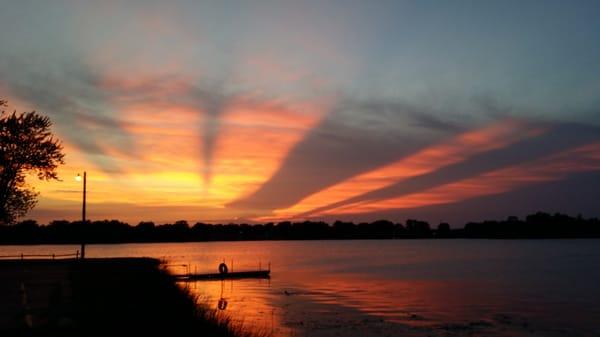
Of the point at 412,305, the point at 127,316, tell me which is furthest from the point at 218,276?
the point at 127,316

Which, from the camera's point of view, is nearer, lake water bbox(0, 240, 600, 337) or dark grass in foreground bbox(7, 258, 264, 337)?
dark grass in foreground bbox(7, 258, 264, 337)

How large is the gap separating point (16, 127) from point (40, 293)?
20346 mm

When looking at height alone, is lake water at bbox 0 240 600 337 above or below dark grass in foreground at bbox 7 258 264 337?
below

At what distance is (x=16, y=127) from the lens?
45.3m

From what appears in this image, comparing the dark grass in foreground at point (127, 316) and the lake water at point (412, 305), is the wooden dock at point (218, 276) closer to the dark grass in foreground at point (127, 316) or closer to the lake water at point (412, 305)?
the lake water at point (412, 305)

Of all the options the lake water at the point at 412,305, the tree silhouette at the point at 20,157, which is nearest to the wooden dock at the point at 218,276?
the lake water at the point at 412,305

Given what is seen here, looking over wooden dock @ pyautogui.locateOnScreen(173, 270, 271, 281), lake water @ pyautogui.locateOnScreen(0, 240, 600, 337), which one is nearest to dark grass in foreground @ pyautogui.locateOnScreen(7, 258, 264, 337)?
lake water @ pyautogui.locateOnScreen(0, 240, 600, 337)

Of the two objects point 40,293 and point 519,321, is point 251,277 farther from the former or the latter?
point 40,293

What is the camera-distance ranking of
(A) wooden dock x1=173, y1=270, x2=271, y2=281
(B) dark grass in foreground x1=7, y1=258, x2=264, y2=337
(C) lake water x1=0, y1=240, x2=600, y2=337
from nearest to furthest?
(B) dark grass in foreground x1=7, y1=258, x2=264, y2=337 < (C) lake water x1=0, y1=240, x2=600, y2=337 < (A) wooden dock x1=173, y1=270, x2=271, y2=281

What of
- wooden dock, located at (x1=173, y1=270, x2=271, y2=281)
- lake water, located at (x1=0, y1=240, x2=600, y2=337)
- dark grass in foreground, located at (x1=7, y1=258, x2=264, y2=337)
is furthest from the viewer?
wooden dock, located at (x1=173, y1=270, x2=271, y2=281)

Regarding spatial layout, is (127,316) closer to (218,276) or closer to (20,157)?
(20,157)

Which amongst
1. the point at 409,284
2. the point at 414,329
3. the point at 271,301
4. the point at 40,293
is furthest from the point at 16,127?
the point at 409,284

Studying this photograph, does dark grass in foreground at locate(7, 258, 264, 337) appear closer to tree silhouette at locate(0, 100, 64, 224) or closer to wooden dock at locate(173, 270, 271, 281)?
tree silhouette at locate(0, 100, 64, 224)

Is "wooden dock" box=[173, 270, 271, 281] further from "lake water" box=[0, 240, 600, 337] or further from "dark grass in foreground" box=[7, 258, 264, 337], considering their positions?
"dark grass in foreground" box=[7, 258, 264, 337]
